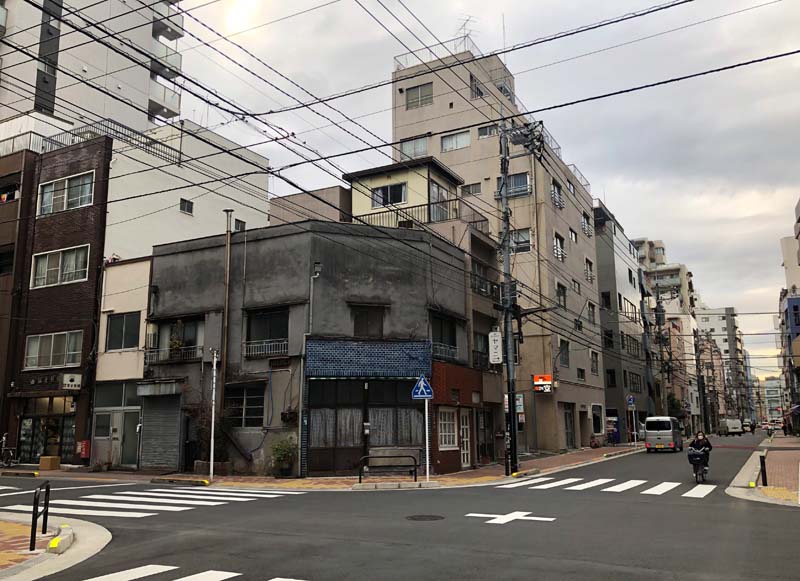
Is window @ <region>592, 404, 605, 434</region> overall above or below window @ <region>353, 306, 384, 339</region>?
below

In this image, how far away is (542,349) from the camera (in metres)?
42.2

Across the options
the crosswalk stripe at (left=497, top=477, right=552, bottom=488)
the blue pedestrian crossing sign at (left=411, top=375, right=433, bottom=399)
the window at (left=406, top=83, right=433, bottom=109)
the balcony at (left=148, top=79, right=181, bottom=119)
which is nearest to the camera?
the crosswalk stripe at (left=497, top=477, right=552, bottom=488)

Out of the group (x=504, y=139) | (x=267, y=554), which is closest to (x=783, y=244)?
(x=504, y=139)

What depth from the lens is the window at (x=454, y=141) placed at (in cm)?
4840

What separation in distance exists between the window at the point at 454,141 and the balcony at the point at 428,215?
1218 cm

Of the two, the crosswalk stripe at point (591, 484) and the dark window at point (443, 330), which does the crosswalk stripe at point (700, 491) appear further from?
the dark window at point (443, 330)

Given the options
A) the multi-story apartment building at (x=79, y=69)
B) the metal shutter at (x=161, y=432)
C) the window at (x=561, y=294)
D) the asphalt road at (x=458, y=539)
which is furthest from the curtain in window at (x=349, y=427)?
the multi-story apartment building at (x=79, y=69)

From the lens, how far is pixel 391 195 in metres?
35.6

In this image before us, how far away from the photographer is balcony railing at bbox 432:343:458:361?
27.0 meters

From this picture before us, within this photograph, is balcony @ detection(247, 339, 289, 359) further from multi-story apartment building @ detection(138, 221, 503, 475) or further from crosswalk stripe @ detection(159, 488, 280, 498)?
crosswalk stripe @ detection(159, 488, 280, 498)

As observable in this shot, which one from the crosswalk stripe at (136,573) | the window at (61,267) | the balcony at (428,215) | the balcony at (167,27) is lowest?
the crosswalk stripe at (136,573)

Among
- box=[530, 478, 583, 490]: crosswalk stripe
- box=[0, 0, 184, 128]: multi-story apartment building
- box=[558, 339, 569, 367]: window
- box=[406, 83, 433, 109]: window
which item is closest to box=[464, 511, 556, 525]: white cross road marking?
box=[530, 478, 583, 490]: crosswalk stripe

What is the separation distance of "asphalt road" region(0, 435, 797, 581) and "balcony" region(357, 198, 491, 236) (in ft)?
59.5

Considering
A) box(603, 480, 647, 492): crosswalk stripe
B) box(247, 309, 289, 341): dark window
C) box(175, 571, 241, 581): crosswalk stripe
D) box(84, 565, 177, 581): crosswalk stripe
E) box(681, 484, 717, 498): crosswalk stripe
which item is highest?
box(247, 309, 289, 341): dark window
